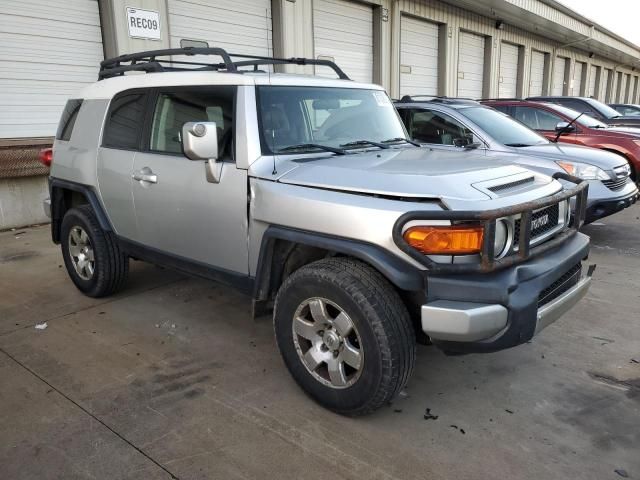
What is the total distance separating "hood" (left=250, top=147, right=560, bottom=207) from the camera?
8.48 feet

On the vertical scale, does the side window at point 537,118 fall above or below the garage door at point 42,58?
below

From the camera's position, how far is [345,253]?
2.65 metres

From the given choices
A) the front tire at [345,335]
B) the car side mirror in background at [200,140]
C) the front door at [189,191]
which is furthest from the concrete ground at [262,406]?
the car side mirror in background at [200,140]

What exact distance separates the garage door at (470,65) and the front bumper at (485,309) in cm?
A: 1603

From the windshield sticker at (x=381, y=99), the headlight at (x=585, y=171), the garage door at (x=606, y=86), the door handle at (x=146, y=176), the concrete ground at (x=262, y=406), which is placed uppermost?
the garage door at (x=606, y=86)

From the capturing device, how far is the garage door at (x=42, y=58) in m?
7.37

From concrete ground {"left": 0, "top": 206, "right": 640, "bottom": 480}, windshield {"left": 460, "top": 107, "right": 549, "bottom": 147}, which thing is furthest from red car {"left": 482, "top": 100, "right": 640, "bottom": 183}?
concrete ground {"left": 0, "top": 206, "right": 640, "bottom": 480}

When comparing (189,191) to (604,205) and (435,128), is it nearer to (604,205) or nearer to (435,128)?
(435,128)

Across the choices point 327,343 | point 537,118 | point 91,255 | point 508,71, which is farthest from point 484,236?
point 508,71

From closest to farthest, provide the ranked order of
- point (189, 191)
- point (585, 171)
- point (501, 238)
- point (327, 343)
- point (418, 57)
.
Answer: point (501, 238) < point (327, 343) < point (189, 191) < point (585, 171) < point (418, 57)

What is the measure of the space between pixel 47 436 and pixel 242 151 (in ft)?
6.13

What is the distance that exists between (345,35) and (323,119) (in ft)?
32.5

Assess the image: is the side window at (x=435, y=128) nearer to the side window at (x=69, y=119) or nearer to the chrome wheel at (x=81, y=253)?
the side window at (x=69, y=119)

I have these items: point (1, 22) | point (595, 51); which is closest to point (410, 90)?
point (1, 22)
